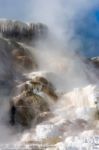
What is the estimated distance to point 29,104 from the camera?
19.6 metres

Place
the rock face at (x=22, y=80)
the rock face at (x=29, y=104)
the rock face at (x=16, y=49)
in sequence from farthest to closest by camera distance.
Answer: the rock face at (x=16, y=49) < the rock face at (x=22, y=80) < the rock face at (x=29, y=104)

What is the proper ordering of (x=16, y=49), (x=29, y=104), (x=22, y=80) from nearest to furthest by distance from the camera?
(x=29, y=104) → (x=22, y=80) → (x=16, y=49)

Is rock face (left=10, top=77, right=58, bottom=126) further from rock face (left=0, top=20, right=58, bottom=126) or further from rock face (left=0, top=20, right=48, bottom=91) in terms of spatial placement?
rock face (left=0, top=20, right=48, bottom=91)

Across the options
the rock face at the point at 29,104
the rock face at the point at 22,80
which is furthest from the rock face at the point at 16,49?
the rock face at the point at 29,104

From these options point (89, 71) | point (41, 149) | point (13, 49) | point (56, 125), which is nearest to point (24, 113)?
point (56, 125)

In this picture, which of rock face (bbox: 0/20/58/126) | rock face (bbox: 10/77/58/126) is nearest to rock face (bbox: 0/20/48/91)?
rock face (bbox: 0/20/58/126)

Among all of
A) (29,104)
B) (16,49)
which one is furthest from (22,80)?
(16,49)

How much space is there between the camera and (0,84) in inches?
826

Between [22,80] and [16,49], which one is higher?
[16,49]

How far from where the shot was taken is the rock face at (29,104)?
19094 mm

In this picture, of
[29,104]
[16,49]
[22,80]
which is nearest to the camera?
[29,104]

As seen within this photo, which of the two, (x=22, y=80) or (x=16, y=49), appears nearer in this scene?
(x=22, y=80)

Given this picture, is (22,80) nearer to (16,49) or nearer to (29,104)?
(29,104)

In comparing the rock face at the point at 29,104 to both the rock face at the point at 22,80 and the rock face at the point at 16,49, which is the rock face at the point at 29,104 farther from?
the rock face at the point at 16,49
